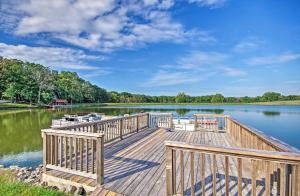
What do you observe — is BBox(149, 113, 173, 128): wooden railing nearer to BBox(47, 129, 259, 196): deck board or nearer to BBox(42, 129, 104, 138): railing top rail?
BBox(47, 129, 259, 196): deck board

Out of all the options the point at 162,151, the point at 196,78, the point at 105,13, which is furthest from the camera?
the point at 196,78

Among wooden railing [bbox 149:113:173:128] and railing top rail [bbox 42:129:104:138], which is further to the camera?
wooden railing [bbox 149:113:173:128]

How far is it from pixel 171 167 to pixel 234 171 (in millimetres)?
1972

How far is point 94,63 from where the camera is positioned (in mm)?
57469

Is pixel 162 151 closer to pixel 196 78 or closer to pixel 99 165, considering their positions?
pixel 99 165

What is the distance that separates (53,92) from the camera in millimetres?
57188

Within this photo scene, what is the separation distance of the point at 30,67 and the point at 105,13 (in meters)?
51.8

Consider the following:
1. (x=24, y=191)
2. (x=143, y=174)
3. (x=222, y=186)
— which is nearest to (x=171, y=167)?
(x=222, y=186)

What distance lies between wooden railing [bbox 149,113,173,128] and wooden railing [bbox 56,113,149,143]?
1130mm

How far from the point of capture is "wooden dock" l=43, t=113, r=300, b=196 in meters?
2.26

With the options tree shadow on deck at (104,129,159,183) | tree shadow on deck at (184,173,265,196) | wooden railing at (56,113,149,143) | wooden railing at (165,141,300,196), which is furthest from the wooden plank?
wooden railing at (56,113,149,143)

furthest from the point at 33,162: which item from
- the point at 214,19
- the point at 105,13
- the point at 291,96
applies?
the point at 291,96

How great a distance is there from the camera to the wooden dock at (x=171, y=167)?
2.26m

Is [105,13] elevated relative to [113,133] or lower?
elevated
